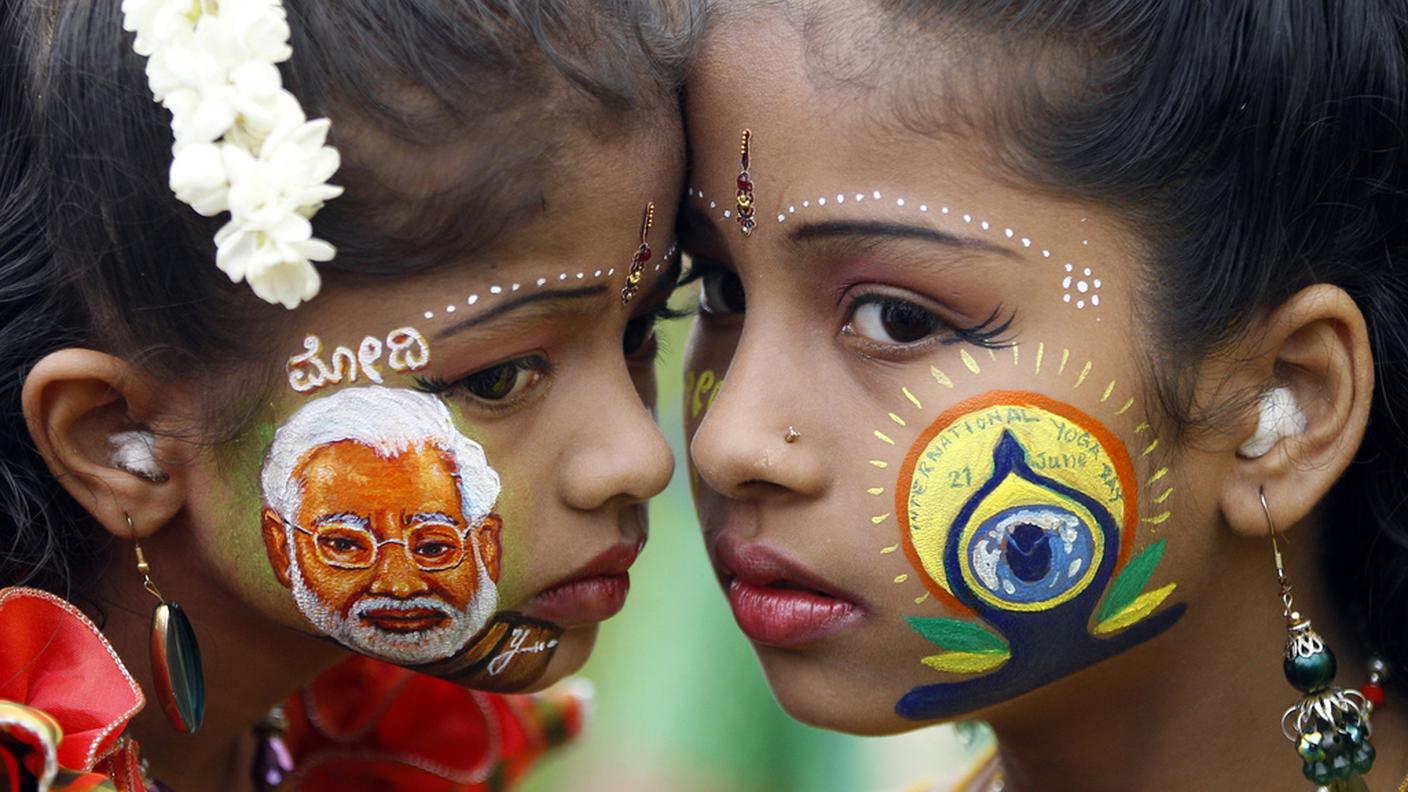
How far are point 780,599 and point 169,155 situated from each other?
1.07 m

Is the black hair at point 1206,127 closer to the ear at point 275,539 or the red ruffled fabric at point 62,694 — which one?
the ear at point 275,539

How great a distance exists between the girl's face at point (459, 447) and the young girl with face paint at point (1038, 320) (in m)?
0.18

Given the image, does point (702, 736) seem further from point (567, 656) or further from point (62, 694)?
point (62, 694)

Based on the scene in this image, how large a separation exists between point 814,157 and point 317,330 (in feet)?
2.42

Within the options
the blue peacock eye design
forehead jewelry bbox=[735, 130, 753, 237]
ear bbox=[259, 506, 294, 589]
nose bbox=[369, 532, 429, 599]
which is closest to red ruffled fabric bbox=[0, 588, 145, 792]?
ear bbox=[259, 506, 294, 589]

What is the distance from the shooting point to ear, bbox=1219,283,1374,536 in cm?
223

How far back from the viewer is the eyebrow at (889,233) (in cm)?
219

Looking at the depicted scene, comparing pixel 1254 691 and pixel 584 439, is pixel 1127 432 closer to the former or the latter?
pixel 1254 691

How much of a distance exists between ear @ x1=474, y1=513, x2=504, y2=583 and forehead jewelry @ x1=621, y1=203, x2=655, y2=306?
39cm

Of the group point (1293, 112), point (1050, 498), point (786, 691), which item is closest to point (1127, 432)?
point (1050, 498)

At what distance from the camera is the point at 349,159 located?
2.11m

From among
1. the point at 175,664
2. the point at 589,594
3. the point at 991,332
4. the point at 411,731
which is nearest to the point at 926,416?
the point at 991,332

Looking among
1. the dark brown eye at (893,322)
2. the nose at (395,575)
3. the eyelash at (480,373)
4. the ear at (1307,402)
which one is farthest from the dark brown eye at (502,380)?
the ear at (1307,402)

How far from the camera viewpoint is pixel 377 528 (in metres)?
2.22
